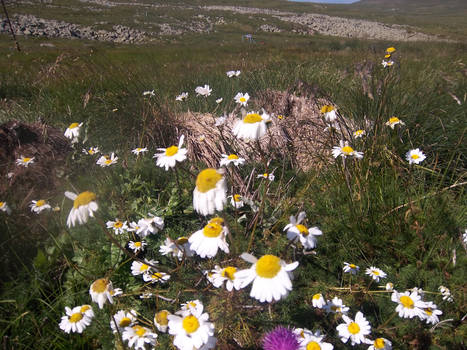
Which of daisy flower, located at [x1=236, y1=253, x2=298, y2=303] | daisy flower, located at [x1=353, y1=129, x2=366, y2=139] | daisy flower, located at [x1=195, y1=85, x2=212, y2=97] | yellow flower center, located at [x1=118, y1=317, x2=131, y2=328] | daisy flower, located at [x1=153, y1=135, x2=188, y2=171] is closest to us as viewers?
daisy flower, located at [x1=236, y1=253, x2=298, y2=303]

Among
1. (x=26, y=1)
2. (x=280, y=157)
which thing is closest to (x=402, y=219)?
(x=280, y=157)

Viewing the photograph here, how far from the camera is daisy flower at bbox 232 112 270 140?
1.58 metres

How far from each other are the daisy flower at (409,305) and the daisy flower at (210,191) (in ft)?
3.17

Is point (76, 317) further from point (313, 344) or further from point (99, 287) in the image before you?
point (313, 344)

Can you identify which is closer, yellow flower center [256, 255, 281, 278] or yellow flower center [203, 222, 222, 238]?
yellow flower center [256, 255, 281, 278]

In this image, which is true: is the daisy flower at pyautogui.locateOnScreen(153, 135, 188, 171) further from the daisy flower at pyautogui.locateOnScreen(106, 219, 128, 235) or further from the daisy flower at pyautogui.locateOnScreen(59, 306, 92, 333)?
the daisy flower at pyautogui.locateOnScreen(59, 306, 92, 333)

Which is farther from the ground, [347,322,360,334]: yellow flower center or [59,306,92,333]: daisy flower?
[347,322,360,334]: yellow flower center

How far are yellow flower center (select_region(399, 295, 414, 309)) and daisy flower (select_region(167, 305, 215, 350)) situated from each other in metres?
0.93

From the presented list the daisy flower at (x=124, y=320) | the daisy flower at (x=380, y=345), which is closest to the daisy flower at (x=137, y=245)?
the daisy flower at (x=124, y=320)

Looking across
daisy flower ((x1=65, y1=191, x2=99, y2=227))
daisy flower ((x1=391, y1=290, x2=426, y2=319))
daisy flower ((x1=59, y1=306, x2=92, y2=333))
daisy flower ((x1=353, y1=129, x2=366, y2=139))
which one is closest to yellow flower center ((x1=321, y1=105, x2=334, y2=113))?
daisy flower ((x1=353, y1=129, x2=366, y2=139))

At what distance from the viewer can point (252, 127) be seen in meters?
1.60

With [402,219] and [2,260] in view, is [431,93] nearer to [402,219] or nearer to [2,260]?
[402,219]

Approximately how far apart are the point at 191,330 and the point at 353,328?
760mm

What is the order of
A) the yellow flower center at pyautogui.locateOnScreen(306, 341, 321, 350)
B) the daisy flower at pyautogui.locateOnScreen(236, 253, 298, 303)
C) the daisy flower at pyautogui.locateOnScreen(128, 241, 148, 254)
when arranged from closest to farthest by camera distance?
the daisy flower at pyautogui.locateOnScreen(236, 253, 298, 303) → the yellow flower center at pyautogui.locateOnScreen(306, 341, 321, 350) → the daisy flower at pyautogui.locateOnScreen(128, 241, 148, 254)
